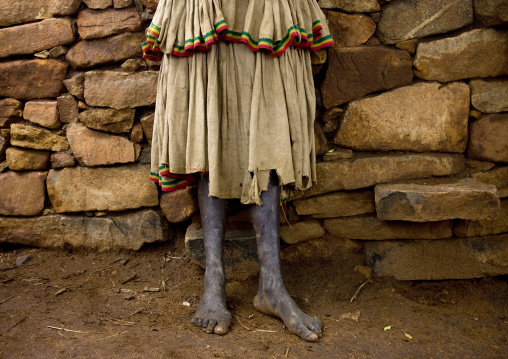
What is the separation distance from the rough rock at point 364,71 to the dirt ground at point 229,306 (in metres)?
0.90

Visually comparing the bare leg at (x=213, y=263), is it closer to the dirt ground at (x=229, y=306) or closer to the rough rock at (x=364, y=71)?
the dirt ground at (x=229, y=306)

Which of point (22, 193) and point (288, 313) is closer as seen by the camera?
point (288, 313)

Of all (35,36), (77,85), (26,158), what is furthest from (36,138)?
(35,36)

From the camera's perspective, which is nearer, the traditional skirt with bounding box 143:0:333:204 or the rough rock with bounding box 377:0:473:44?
the traditional skirt with bounding box 143:0:333:204

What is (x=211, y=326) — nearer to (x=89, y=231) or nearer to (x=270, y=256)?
(x=270, y=256)

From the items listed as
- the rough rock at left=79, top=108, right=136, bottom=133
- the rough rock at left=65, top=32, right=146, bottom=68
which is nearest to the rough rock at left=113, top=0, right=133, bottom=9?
the rough rock at left=65, top=32, right=146, bottom=68

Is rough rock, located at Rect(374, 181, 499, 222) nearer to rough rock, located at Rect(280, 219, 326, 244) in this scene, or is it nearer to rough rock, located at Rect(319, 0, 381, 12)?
rough rock, located at Rect(280, 219, 326, 244)

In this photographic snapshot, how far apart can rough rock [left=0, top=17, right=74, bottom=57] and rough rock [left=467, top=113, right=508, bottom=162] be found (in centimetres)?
236

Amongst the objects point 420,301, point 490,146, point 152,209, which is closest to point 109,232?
point 152,209

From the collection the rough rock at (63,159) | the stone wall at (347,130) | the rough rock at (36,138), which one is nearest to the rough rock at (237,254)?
the stone wall at (347,130)

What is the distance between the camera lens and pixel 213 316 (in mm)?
1963

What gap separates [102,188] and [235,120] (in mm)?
1044

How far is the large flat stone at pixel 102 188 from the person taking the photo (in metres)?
2.61

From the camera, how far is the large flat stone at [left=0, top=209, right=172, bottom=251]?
2.64 m
